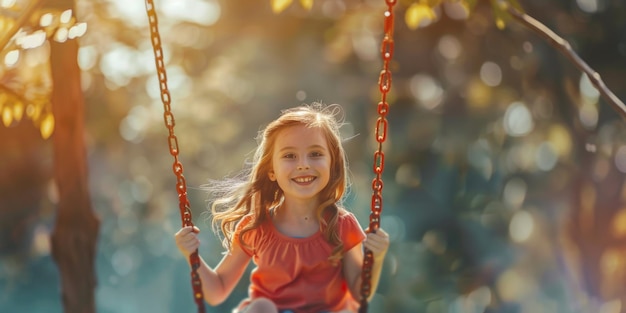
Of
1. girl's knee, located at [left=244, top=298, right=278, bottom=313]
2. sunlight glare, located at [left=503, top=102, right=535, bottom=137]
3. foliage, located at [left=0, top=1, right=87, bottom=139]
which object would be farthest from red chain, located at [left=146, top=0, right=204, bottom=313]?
sunlight glare, located at [left=503, top=102, right=535, bottom=137]

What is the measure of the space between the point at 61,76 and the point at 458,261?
8908mm

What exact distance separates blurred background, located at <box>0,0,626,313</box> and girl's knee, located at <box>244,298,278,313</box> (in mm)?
4361

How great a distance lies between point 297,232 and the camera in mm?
3838

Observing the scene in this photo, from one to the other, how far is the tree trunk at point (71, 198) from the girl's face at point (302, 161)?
2.93 m

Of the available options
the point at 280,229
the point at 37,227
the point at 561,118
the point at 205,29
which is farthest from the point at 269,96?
the point at 280,229

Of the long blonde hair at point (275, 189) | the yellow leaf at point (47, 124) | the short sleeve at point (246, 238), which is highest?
the yellow leaf at point (47, 124)

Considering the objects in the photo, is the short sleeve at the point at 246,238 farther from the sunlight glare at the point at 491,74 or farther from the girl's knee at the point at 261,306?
the sunlight glare at the point at 491,74

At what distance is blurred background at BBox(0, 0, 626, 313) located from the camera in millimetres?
11656

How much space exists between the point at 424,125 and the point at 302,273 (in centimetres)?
1022

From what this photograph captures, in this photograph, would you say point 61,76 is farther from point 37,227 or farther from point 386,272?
point 37,227

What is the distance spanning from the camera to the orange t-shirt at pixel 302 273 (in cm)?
374

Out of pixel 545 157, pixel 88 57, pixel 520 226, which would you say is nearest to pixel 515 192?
pixel 520 226

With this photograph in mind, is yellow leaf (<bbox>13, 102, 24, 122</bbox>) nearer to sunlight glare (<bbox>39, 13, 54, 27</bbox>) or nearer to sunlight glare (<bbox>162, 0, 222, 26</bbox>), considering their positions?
sunlight glare (<bbox>39, 13, 54, 27</bbox>)

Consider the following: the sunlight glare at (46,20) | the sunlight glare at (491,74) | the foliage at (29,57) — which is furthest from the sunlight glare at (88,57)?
the sunlight glare at (46,20)
